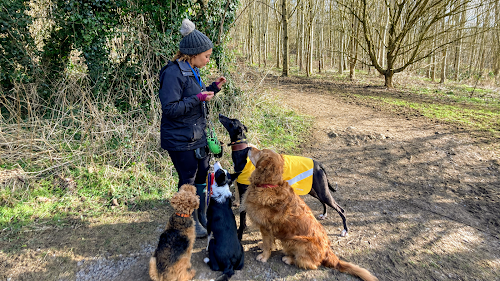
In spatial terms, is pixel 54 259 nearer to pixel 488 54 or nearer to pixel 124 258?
pixel 124 258

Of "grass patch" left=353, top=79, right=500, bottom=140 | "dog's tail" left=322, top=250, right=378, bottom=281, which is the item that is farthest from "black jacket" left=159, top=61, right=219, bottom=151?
"grass patch" left=353, top=79, right=500, bottom=140

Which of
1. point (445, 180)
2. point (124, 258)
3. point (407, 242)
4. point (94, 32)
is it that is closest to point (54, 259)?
point (124, 258)

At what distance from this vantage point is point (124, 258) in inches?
139

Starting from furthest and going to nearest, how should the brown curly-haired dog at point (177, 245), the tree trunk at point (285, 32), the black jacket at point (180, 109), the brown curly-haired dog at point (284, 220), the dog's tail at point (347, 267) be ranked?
the tree trunk at point (285, 32) < the brown curly-haired dog at point (284, 220) < the dog's tail at point (347, 267) < the black jacket at point (180, 109) < the brown curly-haired dog at point (177, 245)

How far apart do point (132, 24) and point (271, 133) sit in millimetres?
4617

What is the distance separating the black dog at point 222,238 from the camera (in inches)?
124

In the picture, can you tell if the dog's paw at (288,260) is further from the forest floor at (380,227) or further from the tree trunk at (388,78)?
the tree trunk at (388,78)

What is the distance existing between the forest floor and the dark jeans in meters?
1.10

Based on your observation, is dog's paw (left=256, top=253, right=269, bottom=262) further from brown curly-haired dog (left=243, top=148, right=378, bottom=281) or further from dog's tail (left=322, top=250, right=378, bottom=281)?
dog's tail (left=322, top=250, right=378, bottom=281)

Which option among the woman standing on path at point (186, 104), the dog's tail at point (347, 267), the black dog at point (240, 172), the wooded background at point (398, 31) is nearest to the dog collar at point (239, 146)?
the black dog at point (240, 172)

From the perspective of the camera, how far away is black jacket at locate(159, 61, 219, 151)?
296 centimetres

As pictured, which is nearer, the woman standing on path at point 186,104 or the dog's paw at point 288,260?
the woman standing on path at point 186,104

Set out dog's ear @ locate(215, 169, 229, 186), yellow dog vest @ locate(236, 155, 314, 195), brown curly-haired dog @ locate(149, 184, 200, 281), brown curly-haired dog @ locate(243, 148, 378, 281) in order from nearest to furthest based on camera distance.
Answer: brown curly-haired dog @ locate(149, 184, 200, 281) → brown curly-haired dog @ locate(243, 148, 378, 281) → dog's ear @ locate(215, 169, 229, 186) → yellow dog vest @ locate(236, 155, 314, 195)

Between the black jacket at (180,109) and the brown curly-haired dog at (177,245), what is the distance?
61 cm
